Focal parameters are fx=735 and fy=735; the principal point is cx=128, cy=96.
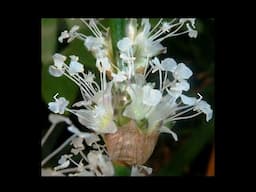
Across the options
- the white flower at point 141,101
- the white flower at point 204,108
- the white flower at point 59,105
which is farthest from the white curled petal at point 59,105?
the white flower at point 204,108

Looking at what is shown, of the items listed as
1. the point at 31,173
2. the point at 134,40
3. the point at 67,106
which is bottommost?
the point at 31,173

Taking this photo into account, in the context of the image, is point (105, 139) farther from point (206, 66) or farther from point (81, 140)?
point (206, 66)

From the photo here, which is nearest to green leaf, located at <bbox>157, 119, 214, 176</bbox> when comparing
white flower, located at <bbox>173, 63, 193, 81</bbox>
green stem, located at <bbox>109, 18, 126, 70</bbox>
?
white flower, located at <bbox>173, 63, 193, 81</bbox>

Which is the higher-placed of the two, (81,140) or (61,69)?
(61,69)

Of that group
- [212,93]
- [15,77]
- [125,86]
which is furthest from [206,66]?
[15,77]

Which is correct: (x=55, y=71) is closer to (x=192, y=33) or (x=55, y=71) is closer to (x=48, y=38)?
(x=48, y=38)

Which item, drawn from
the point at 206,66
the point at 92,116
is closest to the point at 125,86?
the point at 92,116

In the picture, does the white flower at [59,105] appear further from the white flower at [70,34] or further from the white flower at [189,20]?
the white flower at [189,20]
